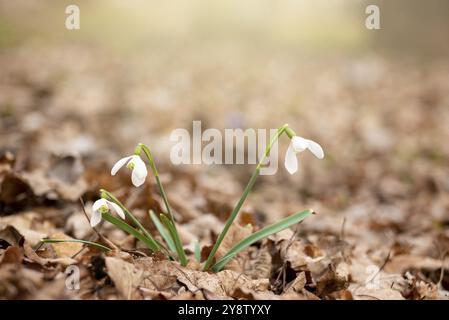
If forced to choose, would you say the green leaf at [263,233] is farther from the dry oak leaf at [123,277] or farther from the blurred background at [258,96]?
the blurred background at [258,96]

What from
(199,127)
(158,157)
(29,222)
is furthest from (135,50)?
(29,222)

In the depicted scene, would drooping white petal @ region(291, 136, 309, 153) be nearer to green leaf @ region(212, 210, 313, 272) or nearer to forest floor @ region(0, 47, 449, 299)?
green leaf @ region(212, 210, 313, 272)

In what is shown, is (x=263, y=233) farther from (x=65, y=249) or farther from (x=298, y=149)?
(x=65, y=249)

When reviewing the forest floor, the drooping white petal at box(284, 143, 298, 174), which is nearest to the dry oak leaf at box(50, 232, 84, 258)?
the forest floor

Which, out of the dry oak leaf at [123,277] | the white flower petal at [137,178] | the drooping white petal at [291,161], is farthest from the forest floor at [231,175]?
the drooping white petal at [291,161]

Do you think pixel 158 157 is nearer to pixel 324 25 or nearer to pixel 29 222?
pixel 29 222

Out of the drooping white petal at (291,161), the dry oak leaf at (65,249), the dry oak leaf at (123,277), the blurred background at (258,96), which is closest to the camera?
the dry oak leaf at (123,277)

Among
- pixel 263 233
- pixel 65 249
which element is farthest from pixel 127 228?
pixel 263 233

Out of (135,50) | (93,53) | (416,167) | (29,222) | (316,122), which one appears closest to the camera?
(29,222)
